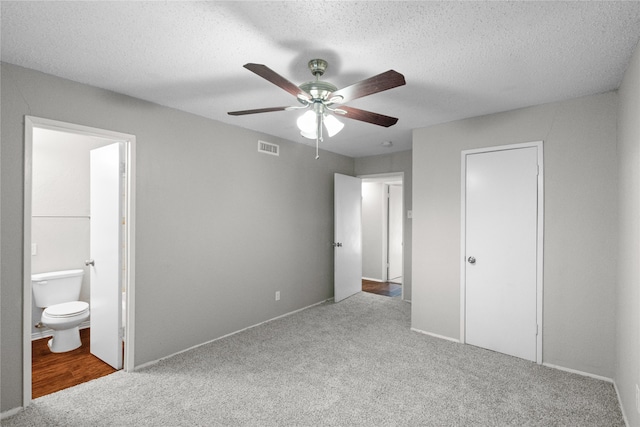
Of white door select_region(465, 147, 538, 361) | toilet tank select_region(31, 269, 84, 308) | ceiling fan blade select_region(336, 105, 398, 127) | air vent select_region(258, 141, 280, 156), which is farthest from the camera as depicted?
air vent select_region(258, 141, 280, 156)

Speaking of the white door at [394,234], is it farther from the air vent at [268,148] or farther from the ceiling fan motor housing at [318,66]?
the ceiling fan motor housing at [318,66]

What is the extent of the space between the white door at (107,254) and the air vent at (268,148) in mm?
1526

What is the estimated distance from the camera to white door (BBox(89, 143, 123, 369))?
2756 mm

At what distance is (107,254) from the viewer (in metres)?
2.88

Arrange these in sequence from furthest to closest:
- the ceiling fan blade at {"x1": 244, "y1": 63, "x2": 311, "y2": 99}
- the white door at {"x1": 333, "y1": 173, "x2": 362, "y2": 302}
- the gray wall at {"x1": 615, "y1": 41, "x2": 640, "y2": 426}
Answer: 1. the white door at {"x1": 333, "y1": 173, "x2": 362, "y2": 302}
2. the gray wall at {"x1": 615, "y1": 41, "x2": 640, "y2": 426}
3. the ceiling fan blade at {"x1": 244, "y1": 63, "x2": 311, "y2": 99}

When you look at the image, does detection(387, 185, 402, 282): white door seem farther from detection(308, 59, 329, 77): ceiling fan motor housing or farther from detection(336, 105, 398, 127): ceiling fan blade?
detection(308, 59, 329, 77): ceiling fan motor housing

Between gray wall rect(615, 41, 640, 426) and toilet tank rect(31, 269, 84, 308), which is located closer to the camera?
gray wall rect(615, 41, 640, 426)

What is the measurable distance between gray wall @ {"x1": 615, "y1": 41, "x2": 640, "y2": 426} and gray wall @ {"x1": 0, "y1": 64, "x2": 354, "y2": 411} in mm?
3283

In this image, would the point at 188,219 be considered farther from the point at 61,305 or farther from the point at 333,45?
the point at 333,45

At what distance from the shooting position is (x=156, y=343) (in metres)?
2.88

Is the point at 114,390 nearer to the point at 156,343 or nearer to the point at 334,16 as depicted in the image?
the point at 156,343

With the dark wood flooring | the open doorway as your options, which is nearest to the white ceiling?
the dark wood flooring

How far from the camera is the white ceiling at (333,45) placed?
1.55 metres

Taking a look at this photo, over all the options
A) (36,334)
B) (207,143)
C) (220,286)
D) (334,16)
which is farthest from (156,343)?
(334,16)
